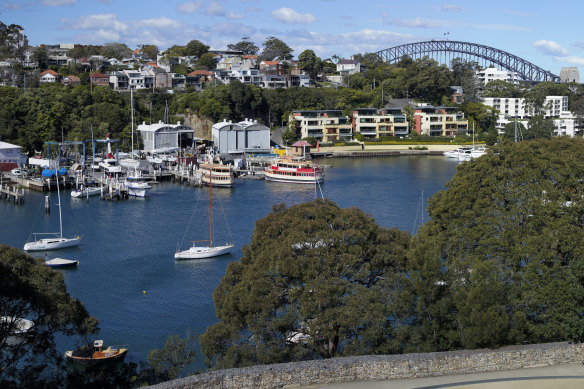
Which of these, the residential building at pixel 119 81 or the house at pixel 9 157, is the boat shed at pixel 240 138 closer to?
the residential building at pixel 119 81

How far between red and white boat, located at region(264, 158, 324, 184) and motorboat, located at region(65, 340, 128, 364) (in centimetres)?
2102

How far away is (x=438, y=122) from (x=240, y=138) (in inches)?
602

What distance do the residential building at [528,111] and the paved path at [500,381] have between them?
1790 inches

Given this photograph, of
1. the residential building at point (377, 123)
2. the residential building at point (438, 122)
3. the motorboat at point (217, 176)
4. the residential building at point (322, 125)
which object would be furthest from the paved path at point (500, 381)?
the residential building at point (438, 122)

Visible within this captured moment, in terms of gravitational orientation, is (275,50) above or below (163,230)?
above

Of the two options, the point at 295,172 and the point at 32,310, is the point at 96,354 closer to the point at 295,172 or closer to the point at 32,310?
the point at 32,310

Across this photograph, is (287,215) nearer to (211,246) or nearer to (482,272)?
(482,272)

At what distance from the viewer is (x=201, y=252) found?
61.8 feet

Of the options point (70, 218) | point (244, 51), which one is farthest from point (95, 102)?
point (244, 51)

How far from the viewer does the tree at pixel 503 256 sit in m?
9.46

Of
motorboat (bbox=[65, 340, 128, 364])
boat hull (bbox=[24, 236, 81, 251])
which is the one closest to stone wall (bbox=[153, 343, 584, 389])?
motorboat (bbox=[65, 340, 128, 364])

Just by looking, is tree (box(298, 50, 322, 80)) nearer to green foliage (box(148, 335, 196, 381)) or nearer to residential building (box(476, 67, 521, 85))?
residential building (box(476, 67, 521, 85))

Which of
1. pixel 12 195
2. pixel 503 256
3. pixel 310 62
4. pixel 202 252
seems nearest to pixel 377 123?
pixel 310 62

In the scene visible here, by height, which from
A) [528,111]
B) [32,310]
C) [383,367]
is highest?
[528,111]
